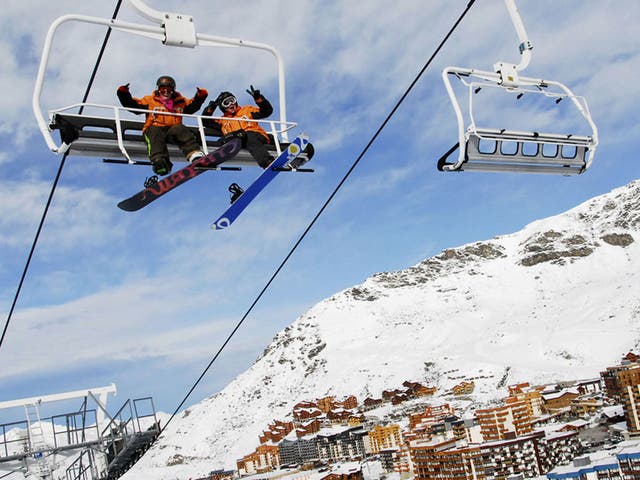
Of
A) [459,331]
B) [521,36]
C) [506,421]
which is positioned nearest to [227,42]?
[521,36]

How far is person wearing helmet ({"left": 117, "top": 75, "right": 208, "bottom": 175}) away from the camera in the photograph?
5.95 meters

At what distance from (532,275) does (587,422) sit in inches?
3058

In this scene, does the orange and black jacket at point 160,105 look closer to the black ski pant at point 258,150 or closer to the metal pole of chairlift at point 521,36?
the black ski pant at point 258,150

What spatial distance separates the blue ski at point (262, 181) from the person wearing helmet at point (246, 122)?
7.5 inches

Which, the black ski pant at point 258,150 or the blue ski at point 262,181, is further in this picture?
the black ski pant at point 258,150

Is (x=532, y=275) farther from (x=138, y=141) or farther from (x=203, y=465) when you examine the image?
(x=138, y=141)

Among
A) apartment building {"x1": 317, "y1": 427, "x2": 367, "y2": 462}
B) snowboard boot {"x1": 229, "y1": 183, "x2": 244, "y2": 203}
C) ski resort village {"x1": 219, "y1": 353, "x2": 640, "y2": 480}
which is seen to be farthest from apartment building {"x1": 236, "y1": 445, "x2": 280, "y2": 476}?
snowboard boot {"x1": 229, "y1": 183, "x2": 244, "y2": 203}

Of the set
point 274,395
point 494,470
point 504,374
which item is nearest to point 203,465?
point 274,395

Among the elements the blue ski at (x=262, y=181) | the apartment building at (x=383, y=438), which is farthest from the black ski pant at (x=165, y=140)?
the apartment building at (x=383, y=438)

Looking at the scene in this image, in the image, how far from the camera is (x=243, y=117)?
6785mm

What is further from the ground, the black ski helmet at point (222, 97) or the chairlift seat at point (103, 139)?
the black ski helmet at point (222, 97)

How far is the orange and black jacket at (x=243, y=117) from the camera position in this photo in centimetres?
661

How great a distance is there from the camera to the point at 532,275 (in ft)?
400

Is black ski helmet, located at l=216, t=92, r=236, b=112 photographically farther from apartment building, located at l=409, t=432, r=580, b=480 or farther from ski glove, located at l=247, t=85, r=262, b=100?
apartment building, located at l=409, t=432, r=580, b=480
